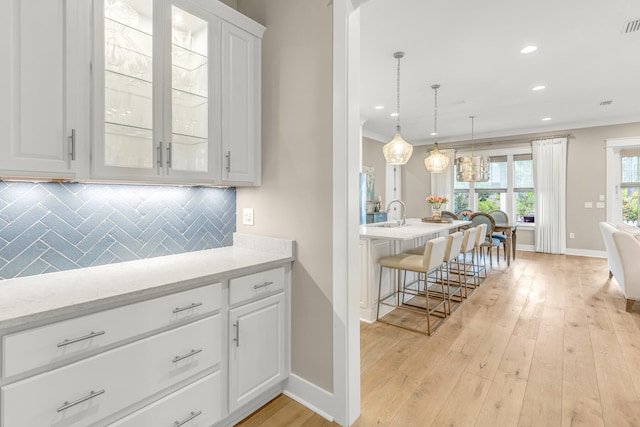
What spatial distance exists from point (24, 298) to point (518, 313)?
4.10 m

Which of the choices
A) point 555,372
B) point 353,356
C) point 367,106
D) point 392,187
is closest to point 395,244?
point 555,372

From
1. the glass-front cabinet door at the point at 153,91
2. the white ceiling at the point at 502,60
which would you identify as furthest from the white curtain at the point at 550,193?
the glass-front cabinet door at the point at 153,91

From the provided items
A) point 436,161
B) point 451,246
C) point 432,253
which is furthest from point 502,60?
point 432,253

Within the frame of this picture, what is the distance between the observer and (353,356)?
1.80m

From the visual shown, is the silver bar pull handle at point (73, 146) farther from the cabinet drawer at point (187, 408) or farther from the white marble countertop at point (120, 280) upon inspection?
the cabinet drawer at point (187, 408)

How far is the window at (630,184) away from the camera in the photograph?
633cm

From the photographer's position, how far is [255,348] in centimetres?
179

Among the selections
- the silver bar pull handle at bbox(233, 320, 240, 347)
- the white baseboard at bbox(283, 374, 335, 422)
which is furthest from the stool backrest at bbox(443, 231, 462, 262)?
the silver bar pull handle at bbox(233, 320, 240, 347)

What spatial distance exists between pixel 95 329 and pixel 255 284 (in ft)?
2.53

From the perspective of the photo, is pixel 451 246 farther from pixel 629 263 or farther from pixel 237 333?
pixel 237 333

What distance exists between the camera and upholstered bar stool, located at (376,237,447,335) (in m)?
2.94

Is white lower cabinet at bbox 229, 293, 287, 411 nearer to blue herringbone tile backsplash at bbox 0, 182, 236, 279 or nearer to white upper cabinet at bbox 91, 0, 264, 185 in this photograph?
blue herringbone tile backsplash at bbox 0, 182, 236, 279

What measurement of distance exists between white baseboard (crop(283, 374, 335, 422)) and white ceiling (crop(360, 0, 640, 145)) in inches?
88.3

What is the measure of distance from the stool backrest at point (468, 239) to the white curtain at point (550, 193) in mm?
3951
